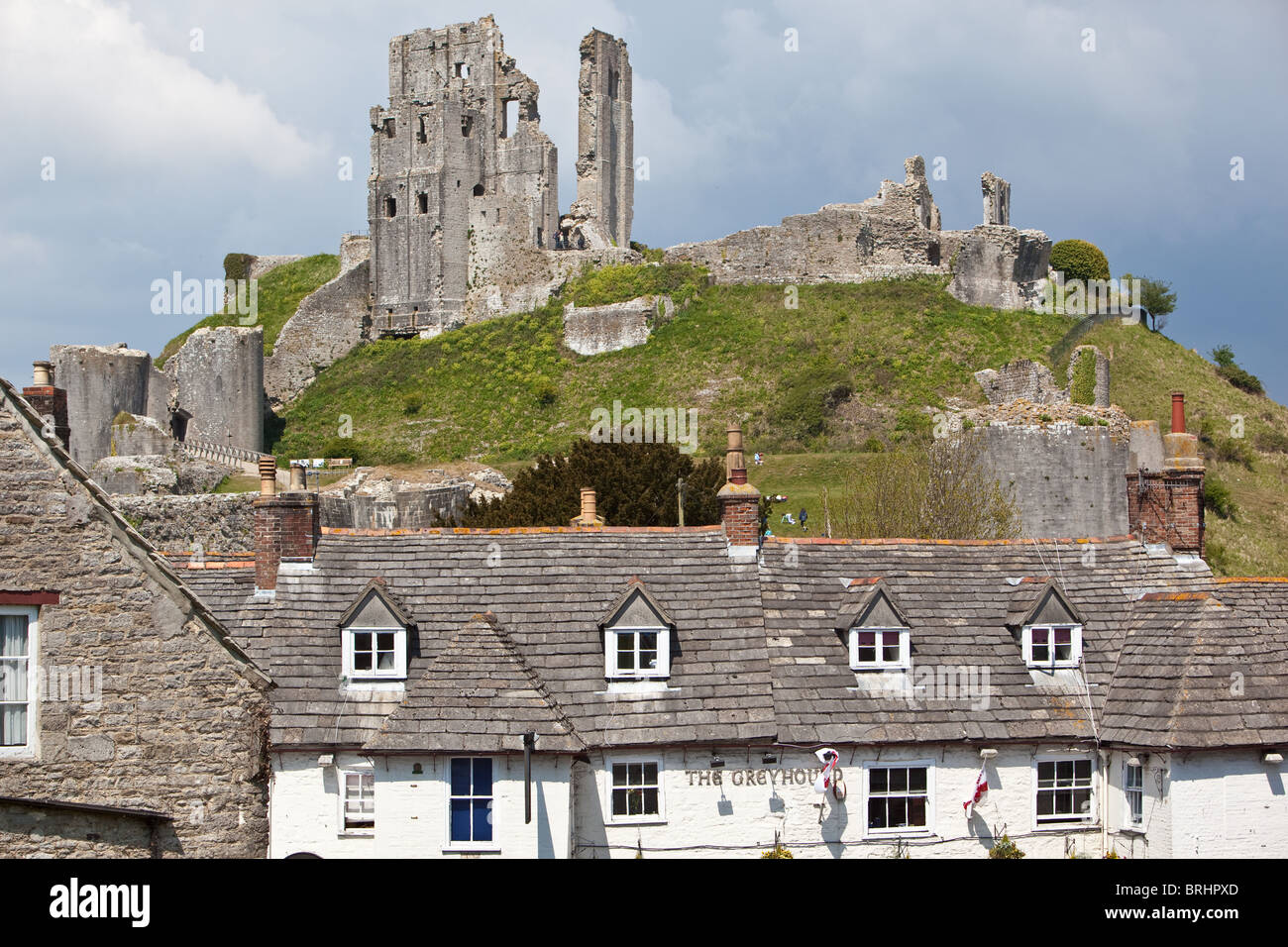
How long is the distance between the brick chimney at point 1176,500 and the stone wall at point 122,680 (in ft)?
54.3

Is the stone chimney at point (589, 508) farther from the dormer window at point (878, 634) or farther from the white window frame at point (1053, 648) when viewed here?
the white window frame at point (1053, 648)

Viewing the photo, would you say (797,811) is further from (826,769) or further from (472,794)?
(472,794)

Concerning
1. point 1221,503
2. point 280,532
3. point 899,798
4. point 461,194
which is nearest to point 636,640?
point 899,798

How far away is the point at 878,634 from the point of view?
20344 millimetres

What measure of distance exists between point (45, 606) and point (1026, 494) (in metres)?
29.0

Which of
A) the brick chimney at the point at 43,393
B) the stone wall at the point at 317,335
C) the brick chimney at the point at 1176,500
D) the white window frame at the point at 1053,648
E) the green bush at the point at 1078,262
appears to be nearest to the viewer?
the brick chimney at the point at 43,393

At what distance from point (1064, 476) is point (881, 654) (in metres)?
16.7

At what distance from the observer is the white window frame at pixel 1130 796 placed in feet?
62.7

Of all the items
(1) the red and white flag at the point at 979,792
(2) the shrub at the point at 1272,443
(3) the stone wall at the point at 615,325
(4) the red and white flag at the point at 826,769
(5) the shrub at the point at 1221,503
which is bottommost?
(1) the red and white flag at the point at 979,792

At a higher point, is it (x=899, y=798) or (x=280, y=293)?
(x=280, y=293)

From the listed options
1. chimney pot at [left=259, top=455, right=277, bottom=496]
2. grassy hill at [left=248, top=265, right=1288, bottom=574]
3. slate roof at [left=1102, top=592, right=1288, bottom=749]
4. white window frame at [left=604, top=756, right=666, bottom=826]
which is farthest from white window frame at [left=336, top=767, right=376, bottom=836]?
grassy hill at [left=248, top=265, right=1288, bottom=574]

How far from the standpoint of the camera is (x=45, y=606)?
1045cm

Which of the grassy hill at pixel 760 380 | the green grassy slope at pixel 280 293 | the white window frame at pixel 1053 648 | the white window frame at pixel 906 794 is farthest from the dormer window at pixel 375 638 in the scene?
the green grassy slope at pixel 280 293

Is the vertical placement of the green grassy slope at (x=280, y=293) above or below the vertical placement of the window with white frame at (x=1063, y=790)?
above
